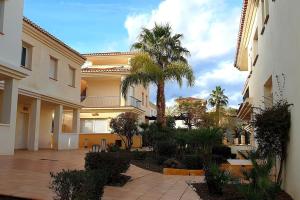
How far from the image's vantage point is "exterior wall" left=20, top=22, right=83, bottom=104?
67.9 feet

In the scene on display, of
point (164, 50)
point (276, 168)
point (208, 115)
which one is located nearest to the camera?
point (276, 168)

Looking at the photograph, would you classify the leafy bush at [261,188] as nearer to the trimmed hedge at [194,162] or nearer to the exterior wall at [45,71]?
the trimmed hedge at [194,162]

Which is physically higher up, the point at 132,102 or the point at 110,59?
the point at 110,59

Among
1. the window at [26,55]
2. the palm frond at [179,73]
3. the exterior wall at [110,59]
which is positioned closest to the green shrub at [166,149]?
the palm frond at [179,73]

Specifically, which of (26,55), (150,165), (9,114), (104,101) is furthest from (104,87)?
(150,165)

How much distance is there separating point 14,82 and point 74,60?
1063cm

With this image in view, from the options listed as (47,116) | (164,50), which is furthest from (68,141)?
(164,50)

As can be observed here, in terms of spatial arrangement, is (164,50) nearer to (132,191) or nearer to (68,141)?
(68,141)

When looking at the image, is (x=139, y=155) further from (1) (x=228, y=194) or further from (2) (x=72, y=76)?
(2) (x=72, y=76)

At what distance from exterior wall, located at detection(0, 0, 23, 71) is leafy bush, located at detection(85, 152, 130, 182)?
7.05 metres

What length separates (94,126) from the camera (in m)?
36.8

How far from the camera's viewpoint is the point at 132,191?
959 centimetres

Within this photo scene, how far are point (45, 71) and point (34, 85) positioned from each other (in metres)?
1.64

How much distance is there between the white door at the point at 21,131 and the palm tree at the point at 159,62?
24.3ft
